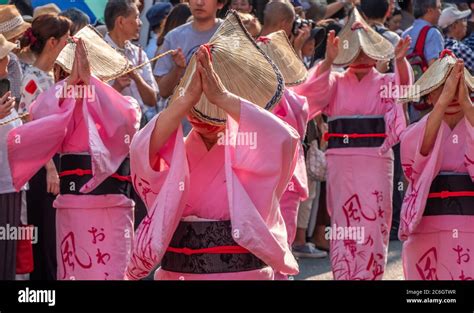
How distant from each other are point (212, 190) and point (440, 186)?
1898mm

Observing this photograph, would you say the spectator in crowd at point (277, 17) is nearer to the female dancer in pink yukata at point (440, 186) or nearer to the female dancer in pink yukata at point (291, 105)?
the female dancer in pink yukata at point (291, 105)

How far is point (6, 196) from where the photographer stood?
7832 millimetres

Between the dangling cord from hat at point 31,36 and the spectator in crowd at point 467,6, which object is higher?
the spectator in crowd at point 467,6

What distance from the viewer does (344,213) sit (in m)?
9.21

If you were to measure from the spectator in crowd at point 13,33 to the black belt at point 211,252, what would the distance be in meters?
3.11

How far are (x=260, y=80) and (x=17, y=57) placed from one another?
128 inches

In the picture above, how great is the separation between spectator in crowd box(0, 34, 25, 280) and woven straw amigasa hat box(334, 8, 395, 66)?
2386mm

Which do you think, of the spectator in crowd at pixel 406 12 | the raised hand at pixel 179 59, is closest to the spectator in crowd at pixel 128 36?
the raised hand at pixel 179 59

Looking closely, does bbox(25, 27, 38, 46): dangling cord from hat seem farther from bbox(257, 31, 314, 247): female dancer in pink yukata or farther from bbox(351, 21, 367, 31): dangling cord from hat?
bbox(351, 21, 367, 31): dangling cord from hat

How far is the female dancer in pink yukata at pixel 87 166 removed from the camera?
735 centimetres

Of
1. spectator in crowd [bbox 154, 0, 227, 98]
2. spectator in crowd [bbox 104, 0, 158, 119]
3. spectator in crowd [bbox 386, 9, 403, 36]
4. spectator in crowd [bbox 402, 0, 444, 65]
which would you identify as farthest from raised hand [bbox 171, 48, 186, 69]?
spectator in crowd [bbox 386, 9, 403, 36]

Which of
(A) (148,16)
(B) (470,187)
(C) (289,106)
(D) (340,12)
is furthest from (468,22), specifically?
(B) (470,187)

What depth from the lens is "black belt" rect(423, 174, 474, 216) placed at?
687cm

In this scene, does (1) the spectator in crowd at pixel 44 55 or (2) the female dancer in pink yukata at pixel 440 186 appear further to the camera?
(1) the spectator in crowd at pixel 44 55
